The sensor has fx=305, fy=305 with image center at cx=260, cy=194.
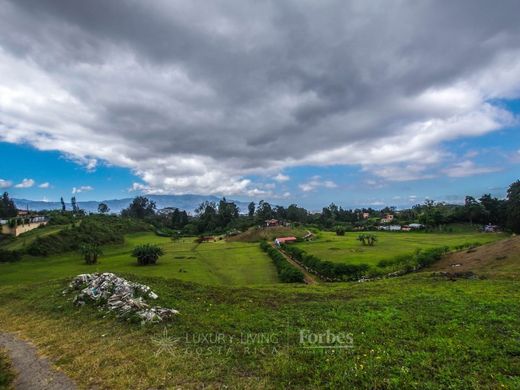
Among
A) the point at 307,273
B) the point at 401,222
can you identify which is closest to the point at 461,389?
the point at 307,273

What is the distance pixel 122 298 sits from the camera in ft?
59.7

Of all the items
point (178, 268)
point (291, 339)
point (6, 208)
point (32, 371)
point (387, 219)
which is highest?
point (6, 208)

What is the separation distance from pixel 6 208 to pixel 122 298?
6955 inches

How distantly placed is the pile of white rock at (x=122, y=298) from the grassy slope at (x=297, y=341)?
73 cm

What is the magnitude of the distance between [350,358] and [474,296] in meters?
14.0

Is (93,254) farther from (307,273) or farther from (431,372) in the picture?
(431,372)

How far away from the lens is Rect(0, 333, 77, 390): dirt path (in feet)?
34.0

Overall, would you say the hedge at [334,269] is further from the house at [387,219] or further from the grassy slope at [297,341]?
the house at [387,219]

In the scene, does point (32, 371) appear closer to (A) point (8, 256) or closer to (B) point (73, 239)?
(A) point (8, 256)

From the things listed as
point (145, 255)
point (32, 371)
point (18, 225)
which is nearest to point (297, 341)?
point (32, 371)

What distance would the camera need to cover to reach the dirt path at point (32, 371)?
10.4 meters

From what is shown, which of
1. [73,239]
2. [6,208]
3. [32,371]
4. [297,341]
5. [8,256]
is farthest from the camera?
[6,208]

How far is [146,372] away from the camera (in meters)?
10.4

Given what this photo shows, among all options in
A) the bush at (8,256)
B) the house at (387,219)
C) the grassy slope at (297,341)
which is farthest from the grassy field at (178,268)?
the house at (387,219)
